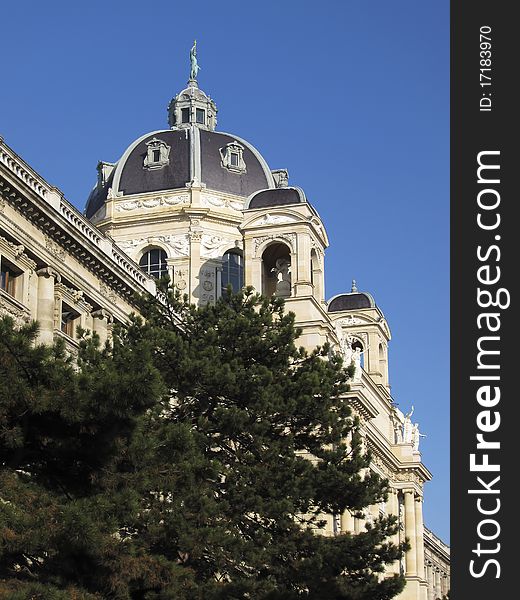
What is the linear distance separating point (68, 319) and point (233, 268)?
1391 inches

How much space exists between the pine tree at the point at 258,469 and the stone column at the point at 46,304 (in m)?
6.53

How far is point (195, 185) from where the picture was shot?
86.4m

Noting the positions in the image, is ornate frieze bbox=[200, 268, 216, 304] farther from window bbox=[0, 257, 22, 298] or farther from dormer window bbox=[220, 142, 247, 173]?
window bbox=[0, 257, 22, 298]

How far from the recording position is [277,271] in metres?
75.6

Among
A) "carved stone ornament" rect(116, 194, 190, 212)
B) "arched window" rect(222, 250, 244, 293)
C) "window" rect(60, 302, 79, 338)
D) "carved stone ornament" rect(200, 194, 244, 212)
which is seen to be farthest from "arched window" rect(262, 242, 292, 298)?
"window" rect(60, 302, 79, 338)

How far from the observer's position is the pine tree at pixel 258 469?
34.1 meters

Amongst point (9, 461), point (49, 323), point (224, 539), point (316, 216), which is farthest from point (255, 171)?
point (9, 461)

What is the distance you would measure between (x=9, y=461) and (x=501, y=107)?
40.1 ft

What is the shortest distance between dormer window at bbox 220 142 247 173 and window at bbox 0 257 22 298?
44294 mm

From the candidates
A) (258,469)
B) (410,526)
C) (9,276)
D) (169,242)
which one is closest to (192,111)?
(169,242)

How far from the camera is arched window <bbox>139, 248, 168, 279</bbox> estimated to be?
85.0 meters

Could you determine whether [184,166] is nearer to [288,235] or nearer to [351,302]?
[351,302]

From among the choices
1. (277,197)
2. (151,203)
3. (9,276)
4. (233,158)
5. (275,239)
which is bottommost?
(9,276)

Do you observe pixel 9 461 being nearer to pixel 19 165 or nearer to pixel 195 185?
pixel 19 165
